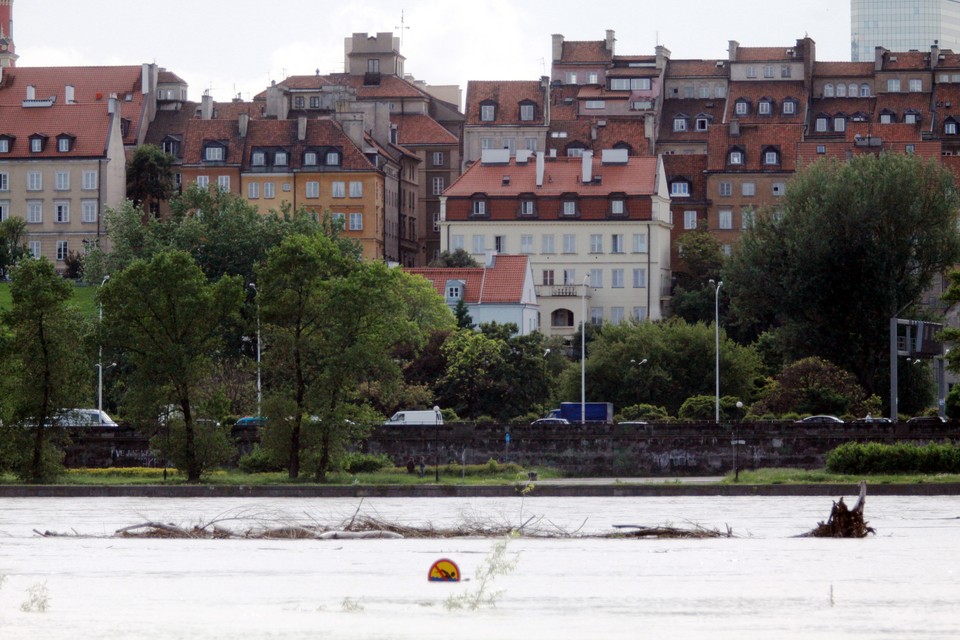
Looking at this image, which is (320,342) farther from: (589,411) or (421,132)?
(421,132)

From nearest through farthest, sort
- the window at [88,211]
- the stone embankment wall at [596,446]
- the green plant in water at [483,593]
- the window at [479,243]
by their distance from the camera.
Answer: the green plant in water at [483,593] → the stone embankment wall at [596,446] → the window at [479,243] → the window at [88,211]

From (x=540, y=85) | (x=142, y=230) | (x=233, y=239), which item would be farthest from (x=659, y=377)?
(x=540, y=85)

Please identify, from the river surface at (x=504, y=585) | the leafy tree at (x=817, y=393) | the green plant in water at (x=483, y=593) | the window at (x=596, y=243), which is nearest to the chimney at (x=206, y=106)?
the window at (x=596, y=243)

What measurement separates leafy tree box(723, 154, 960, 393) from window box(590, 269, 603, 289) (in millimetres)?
46921

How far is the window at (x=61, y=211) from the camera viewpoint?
165 metres

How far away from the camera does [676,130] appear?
18012 cm

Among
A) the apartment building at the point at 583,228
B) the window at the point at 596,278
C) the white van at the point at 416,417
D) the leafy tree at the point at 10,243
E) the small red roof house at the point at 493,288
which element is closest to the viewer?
the white van at the point at 416,417

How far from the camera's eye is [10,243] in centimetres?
15362

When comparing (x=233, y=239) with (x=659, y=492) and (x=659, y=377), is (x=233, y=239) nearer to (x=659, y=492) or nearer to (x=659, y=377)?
(x=659, y=377)

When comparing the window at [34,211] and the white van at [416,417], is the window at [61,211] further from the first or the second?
the white van at [416,417]

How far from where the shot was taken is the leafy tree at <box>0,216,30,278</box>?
5817 inches

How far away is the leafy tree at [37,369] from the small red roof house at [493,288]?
66.0 metres

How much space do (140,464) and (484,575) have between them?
60092mm

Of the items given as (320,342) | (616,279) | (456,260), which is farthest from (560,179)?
(320,342)
